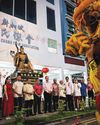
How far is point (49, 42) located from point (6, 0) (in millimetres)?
3391

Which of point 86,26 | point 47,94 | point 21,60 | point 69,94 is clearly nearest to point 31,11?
point 21,60

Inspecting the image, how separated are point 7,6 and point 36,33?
Result: 2126mm

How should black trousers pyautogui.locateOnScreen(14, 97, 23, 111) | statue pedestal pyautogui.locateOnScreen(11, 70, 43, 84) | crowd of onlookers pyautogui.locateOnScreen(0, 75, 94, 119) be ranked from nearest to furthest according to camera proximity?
crowd of onlookers pyautogui.locateOnScreen(0, 75, 94, 119)
black trousers pyautogui.locateOnScreen(14, 97, 23, 111)
statue pedestal pyautogui.locateOnScreen(11, 70, 43, 84)

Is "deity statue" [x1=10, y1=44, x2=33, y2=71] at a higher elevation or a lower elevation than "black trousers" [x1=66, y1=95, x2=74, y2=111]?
higher

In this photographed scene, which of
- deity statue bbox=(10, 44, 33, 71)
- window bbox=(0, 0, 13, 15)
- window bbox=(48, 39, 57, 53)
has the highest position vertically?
window bbox=(0, 0, 13, 15)

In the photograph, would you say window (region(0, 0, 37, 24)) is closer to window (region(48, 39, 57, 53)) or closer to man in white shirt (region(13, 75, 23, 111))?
window (region(48, 39, 57, 53))

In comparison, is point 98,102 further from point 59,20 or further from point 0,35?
point 59,20

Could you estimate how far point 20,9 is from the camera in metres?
Answer: 14.7

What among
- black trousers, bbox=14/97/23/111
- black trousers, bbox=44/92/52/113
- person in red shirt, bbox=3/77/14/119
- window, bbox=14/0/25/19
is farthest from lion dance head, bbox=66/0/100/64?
window, bbox=14/0/25/19

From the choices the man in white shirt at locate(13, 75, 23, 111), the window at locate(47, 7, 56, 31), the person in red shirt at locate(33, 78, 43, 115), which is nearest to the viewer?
the man in white shirt at locate(13, 75, 23, 111)

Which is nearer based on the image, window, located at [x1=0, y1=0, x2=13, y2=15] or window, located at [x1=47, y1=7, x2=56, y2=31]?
window, located at [x1=0, y1=0, x2=13, y2=15]

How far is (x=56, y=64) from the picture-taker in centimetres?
1638

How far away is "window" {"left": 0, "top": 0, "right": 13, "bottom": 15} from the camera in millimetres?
13297

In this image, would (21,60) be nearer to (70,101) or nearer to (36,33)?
(36,33)
